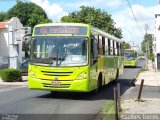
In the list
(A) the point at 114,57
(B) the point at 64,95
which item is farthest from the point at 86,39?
(A) the point at 114,57

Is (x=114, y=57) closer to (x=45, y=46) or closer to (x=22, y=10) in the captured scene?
(x=45, y=46)

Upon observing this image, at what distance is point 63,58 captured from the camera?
55.5 ft

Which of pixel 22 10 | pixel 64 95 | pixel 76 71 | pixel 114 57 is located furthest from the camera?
pixel 22 10

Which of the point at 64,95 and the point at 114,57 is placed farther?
the point at 114,57

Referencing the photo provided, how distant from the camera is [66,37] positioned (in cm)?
1738

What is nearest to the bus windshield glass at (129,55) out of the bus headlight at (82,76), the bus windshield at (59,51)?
the bus windshield at (59,51)

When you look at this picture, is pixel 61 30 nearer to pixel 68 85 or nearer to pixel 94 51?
pixel 94 51

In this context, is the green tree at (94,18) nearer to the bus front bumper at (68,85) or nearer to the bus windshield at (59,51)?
the bus windshield at (59,51)

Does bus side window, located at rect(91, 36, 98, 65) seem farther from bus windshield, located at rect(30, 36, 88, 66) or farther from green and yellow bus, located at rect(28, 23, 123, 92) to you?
bus windshield, located at rect(30, 36, 88, 66)

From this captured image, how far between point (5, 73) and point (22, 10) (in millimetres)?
58712

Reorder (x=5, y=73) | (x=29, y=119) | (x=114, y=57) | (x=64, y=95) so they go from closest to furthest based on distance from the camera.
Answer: (x=29, y=119)
(x=64, y=95)
(x=114, y=57)
(x=5, y=73)

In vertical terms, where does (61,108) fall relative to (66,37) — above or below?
below

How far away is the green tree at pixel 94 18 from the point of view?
67875 mm

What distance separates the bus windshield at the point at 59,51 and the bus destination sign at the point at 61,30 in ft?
0.73
